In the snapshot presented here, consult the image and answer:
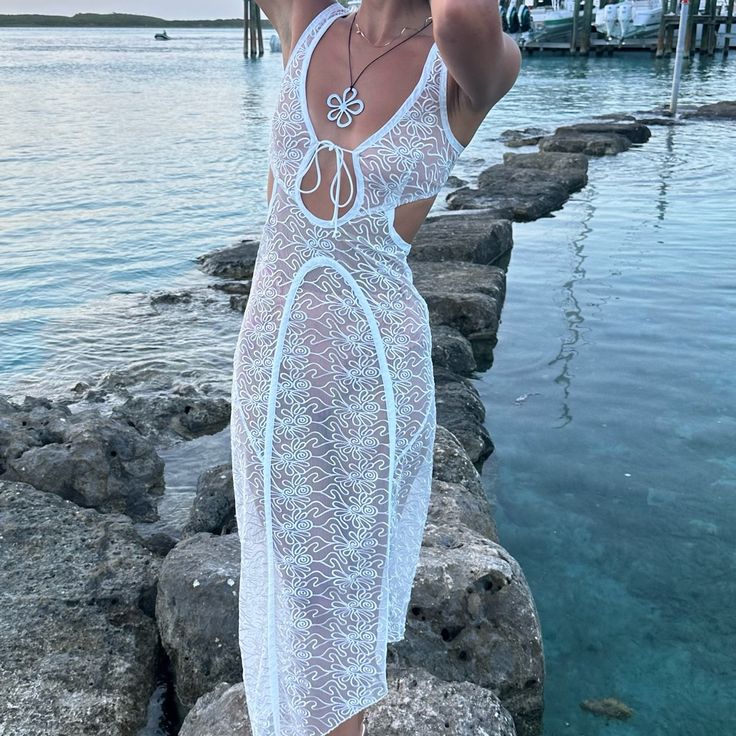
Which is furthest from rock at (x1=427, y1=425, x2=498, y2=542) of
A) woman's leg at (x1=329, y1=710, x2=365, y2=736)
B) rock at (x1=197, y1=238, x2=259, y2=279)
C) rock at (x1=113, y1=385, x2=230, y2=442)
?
rock at (x1=197, y1=238, x2=259, y2=279)

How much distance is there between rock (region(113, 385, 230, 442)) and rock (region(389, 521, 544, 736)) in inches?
117

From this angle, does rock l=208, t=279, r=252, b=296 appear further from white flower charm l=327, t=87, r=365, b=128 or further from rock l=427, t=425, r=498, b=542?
white flower charm l=327, t=87, r=365, b=128

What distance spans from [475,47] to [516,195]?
1045 cm

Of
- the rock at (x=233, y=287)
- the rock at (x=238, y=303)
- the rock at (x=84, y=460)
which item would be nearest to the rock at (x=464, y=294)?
the rock at (x=238, y=303)

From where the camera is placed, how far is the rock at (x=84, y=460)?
14.8 ft

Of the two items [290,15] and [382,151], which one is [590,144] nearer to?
[290,15]

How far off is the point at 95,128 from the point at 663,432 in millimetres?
21273

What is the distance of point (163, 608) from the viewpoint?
3.21m

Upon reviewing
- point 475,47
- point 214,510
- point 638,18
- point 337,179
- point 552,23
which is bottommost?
point 214,510

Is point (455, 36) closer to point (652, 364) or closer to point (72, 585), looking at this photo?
point (72, 585)

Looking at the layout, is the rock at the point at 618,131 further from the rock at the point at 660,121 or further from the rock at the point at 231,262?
the rock at the point at 231,262

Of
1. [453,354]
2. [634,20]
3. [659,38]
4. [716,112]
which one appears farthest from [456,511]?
[634,20]

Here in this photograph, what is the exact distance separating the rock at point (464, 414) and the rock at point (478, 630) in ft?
5.82

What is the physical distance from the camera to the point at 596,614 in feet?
12.5
